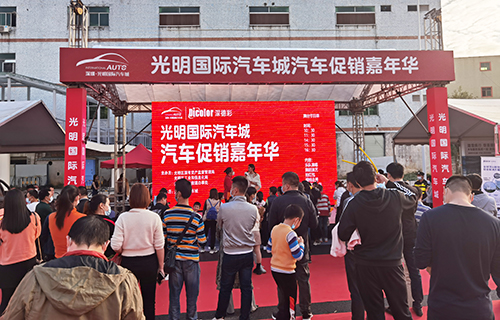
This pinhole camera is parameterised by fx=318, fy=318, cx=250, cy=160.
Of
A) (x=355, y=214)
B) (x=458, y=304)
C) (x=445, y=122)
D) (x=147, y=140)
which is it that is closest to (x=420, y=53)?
(x=445, y=122)

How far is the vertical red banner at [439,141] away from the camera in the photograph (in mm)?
7590

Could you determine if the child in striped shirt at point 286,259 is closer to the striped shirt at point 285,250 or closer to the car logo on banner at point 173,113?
the striped shirt at point 285,250

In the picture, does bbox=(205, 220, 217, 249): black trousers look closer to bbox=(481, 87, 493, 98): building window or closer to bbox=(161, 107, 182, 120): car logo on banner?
bbox=(161, 107, 182, 120): car logo on banner

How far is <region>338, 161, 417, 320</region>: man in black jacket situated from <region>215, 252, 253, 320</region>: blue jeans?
124cm

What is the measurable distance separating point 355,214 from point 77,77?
6.58 metres

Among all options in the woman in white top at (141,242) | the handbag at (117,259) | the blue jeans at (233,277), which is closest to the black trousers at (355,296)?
the blue jeans at (233,277)

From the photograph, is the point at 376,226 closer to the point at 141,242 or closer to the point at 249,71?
the point at 141,242

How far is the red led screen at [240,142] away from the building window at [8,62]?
1399 cm

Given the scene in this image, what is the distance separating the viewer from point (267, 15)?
1838 centimetres

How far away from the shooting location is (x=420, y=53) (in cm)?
755

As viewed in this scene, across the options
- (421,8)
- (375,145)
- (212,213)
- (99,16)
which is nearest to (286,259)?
(212,213)

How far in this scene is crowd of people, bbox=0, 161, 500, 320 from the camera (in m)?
1.52

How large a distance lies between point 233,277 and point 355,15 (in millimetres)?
19024

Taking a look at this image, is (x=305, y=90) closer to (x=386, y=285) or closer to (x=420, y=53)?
(x=420, y=53)
